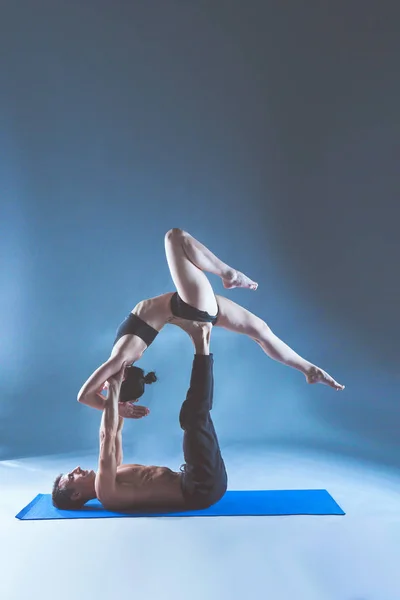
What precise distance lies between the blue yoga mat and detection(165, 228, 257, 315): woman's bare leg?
1.17 meters

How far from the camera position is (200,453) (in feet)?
12.0

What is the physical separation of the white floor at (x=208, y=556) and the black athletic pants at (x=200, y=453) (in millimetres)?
152

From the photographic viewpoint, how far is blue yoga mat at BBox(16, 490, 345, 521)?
369 centimetres

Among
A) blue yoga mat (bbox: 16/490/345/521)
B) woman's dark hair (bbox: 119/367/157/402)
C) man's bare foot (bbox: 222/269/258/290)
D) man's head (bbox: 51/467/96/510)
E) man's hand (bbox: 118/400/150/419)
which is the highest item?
man's bare foot (bbox: 222/269/258/290)

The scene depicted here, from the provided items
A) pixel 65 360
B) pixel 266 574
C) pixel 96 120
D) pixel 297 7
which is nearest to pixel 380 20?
pixel 297 7

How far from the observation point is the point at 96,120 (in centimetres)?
602

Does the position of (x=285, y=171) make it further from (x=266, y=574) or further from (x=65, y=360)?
(x=266, y=574)

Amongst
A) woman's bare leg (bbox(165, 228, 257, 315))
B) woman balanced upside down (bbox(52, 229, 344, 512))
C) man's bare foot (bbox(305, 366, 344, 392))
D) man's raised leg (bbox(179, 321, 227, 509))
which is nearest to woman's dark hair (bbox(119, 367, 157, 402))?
woman balanced upside down (bbox(52, 229, 344, 512))

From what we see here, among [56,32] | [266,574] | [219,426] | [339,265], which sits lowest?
[266,574]

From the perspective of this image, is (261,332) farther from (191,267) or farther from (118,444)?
(118,444)

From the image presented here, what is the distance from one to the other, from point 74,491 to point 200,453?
0.78 metres

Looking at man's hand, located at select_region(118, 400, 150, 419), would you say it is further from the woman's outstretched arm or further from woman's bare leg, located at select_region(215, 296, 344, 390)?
woman's bare leg, located at select_region(215, 296, 344, 390)

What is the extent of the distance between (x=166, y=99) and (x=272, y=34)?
1.20 metres

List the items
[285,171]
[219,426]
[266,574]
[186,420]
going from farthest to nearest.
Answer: [285,171] < [219,426] < [186,420] < [266,574]
